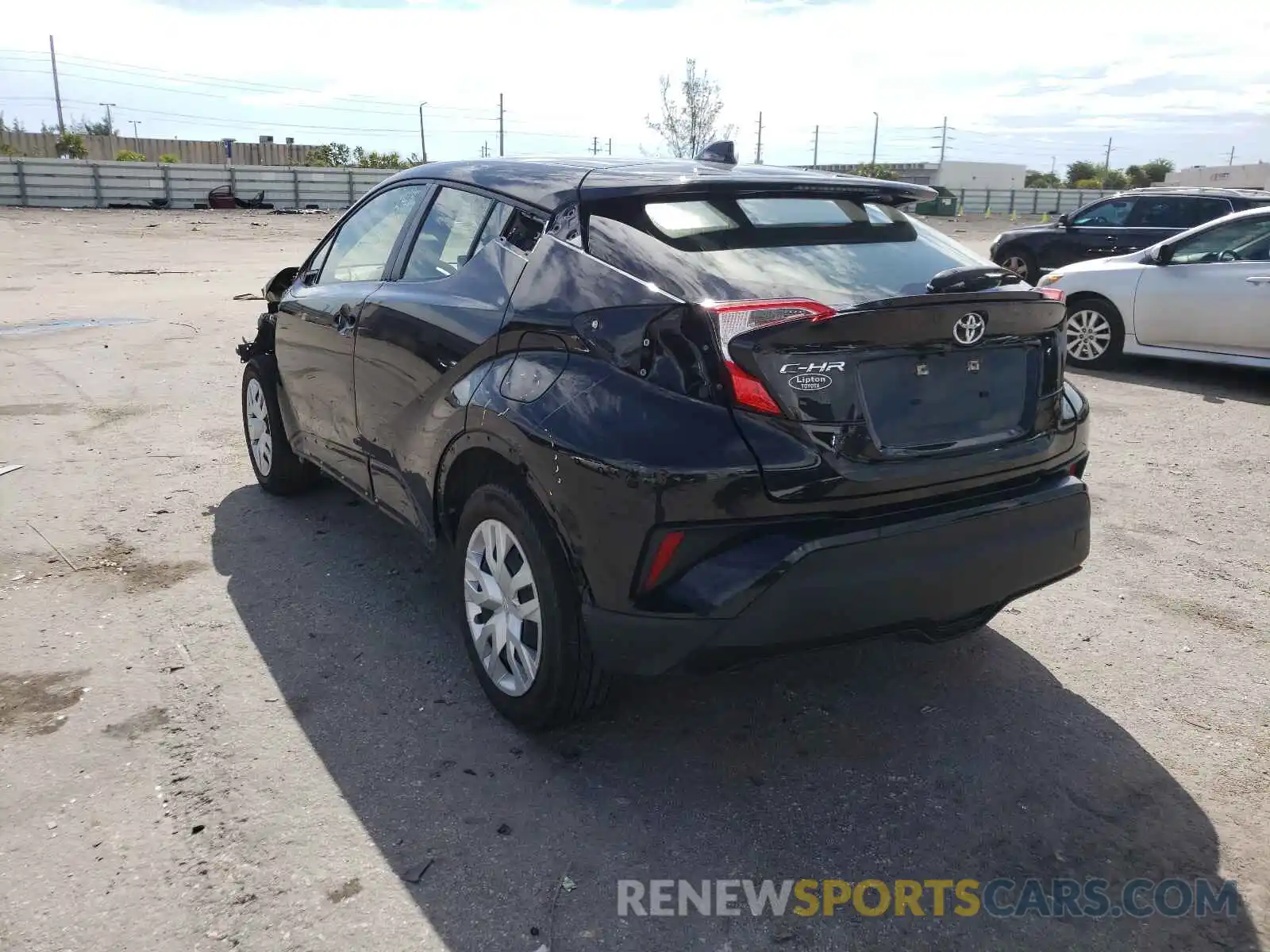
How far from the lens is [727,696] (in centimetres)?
353

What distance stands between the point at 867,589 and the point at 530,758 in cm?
119

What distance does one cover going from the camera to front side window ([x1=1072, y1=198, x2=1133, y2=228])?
13.7 m

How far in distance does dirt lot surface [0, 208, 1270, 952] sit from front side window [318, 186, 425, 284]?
130 centimetres

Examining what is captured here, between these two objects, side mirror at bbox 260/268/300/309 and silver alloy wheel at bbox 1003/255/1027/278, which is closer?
side mirror at bbox 260/268/300/309

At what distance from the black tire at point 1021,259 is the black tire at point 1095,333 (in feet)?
16.5

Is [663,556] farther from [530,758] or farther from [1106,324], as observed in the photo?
[1106,324]

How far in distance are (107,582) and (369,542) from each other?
1.14 metres

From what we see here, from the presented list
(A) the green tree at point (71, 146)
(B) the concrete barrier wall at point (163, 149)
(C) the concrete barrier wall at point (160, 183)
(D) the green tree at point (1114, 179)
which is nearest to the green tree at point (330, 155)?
(B) the concrete barrier wall at point (163, 149)

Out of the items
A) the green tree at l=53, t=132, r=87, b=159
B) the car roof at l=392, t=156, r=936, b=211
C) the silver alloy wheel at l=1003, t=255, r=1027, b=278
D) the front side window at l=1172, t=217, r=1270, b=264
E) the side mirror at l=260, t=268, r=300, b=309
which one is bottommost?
the silver alloy wheel at l=1003, t=255, r=1027, b=278

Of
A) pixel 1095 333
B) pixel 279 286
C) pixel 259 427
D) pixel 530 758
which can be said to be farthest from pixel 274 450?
pixel 1095 333

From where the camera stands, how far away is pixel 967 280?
9.81ft

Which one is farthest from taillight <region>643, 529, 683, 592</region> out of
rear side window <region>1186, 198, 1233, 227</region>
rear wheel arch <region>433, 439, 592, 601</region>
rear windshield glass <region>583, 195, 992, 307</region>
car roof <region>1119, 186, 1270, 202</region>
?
rear side window <region>1186, 198, 1233, 227</region>

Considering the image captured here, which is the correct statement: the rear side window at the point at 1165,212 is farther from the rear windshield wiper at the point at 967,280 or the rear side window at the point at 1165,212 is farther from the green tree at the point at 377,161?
the green tree at the point at 377,161

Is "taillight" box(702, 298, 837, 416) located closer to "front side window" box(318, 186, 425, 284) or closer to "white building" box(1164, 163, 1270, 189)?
"front side window" box(318, 186, 425, 284)
